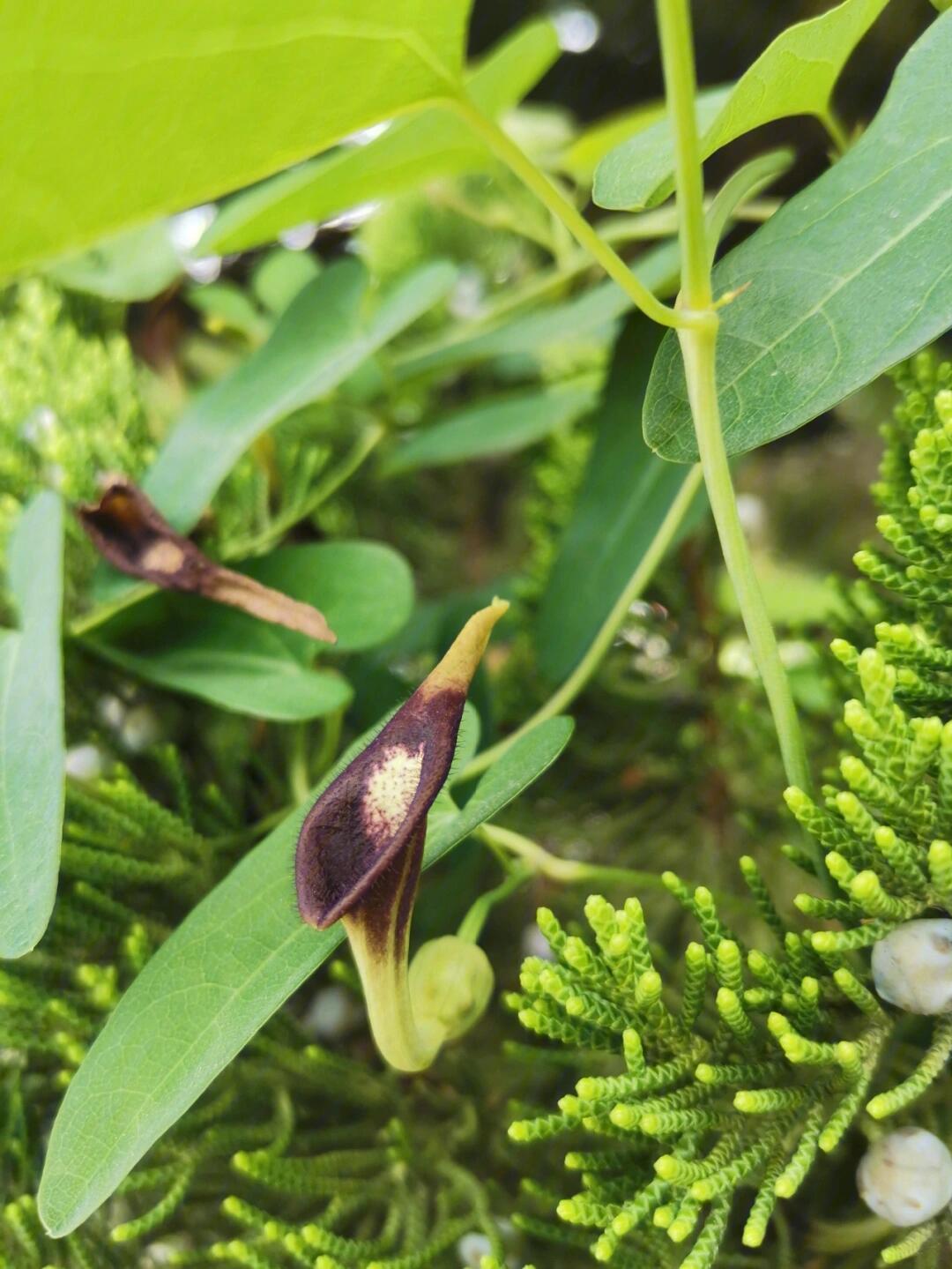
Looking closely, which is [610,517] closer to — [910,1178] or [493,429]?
[493,429]

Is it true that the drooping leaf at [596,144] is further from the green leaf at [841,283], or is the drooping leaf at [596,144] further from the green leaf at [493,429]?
the green leaf at [841,283]

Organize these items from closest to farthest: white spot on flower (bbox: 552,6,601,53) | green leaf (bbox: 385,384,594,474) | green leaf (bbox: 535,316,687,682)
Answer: green leaf (bbox: 535,316,687,682) → green leaf (bbox: 385,384,594,474) → white spot on flower (bbox: 552,6,601,53)

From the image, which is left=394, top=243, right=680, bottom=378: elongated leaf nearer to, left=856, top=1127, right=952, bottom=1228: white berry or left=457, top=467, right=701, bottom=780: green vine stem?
left=457, top=467, right=701, bottom=780: green vine stem

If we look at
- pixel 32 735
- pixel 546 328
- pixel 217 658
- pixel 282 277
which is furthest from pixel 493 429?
pixel 32 735

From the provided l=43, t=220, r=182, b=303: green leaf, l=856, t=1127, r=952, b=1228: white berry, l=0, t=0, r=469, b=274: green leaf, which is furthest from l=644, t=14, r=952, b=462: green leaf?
l=43, t=220, r=182, b=303: green leaf

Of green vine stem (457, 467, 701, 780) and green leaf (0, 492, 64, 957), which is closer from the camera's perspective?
green leaf (0, 492, 64, 957)
